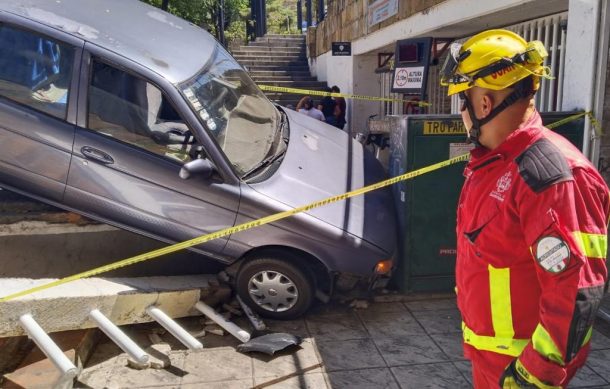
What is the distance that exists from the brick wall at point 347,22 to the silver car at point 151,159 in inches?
162

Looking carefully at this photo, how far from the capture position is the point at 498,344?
5.96ft

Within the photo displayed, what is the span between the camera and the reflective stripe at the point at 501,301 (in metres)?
1.74

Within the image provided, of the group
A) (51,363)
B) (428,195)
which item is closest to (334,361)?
(428,195)

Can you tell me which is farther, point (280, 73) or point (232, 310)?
point (280, 73)

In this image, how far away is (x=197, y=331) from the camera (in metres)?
4.13

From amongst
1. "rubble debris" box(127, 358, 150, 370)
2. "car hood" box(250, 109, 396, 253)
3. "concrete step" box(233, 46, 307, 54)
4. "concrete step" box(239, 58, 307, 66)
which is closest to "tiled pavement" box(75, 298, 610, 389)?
"rubble debris" box(127, 358, 150, 370)

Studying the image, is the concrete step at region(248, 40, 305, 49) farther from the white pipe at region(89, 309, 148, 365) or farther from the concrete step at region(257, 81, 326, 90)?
the white pipe at region(89, 309, 148, 365)

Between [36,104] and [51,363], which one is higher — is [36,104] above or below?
above

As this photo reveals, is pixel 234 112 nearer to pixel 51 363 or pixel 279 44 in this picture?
pixel 51 363

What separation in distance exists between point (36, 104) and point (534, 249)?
3.53 m

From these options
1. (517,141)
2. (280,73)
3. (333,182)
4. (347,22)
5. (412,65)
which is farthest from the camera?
(280,73)

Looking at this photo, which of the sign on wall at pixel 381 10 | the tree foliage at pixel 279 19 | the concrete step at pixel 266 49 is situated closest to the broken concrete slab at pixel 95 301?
the sign on wall at pixel 381 10

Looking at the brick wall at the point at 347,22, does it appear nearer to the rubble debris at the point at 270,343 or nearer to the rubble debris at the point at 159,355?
the rubble debris at the point at 270,343


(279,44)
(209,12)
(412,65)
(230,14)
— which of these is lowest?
(412,65)
